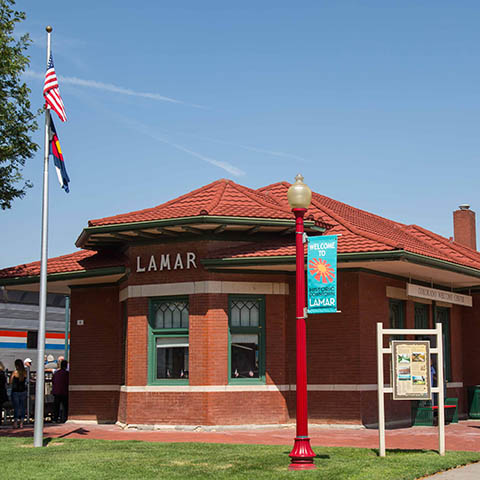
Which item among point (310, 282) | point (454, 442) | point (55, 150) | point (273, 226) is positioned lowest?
point (454, 442)

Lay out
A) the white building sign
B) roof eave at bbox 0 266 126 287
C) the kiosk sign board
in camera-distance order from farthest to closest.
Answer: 1. roof eave at bbox 0 266 126 287
2. the white building sign
3. the kiosk sign board

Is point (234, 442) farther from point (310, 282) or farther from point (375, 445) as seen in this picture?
point (310, 282)

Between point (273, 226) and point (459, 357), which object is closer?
point (273, 226)

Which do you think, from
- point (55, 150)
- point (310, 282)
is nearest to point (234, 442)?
point (310, 282)

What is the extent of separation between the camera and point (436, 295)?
2050cm

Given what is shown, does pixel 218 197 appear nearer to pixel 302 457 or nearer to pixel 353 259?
pixel 353 259

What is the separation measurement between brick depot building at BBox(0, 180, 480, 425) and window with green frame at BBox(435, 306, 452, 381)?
11.1 feet

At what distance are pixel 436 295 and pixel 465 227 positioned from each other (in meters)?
9.26

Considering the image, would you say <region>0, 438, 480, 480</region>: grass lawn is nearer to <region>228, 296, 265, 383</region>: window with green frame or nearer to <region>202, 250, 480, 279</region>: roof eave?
<region>228, 296, 265, 383</region>: window with green frame

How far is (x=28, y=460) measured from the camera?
42.0ft

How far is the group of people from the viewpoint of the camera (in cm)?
1942

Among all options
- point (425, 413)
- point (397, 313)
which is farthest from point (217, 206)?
point (425, 413)

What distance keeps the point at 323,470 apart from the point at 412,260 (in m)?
7.51

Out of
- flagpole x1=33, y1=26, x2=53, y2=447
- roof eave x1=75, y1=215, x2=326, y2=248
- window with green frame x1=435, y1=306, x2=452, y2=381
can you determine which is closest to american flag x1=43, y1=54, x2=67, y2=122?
flagpole x1=33, y1=26, x2=53, y2=447
